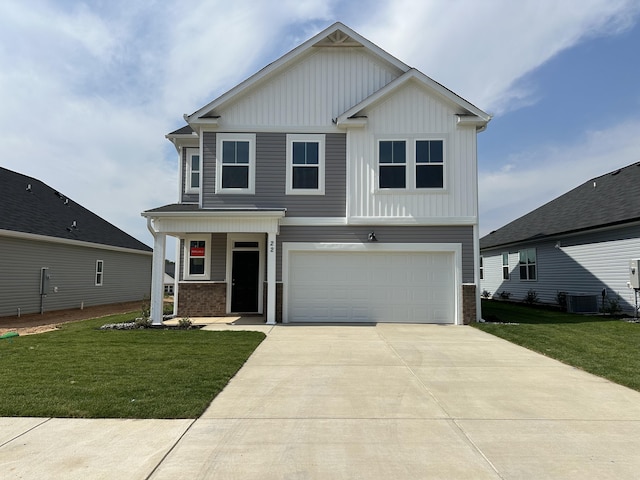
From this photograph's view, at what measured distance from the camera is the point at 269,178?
1302cm

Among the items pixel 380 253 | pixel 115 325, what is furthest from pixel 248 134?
pixel 115 325

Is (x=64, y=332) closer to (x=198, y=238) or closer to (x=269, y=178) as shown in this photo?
(x=198, y=238)

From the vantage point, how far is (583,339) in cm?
970

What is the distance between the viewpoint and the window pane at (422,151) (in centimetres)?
1273

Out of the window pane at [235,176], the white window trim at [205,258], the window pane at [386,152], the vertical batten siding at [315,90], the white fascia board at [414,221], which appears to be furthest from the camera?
the white window trim at [205,258]

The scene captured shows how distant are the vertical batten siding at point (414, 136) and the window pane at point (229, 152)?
3567 mm

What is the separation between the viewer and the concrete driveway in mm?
3527

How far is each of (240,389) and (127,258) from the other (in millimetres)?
18822

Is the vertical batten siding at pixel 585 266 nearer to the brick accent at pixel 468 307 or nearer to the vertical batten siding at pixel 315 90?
the brick accent at pixel 468 307

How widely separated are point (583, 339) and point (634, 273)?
524cm

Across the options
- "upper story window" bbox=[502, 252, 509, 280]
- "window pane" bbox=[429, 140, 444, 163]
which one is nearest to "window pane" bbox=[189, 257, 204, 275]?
"window pane" bbox=[429, 140, 444, 163]

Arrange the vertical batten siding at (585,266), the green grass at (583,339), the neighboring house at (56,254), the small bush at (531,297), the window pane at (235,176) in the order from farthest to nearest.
Result: 1. the small bush at (531,297)
2. the neighboring house at (56,254)
3. the vertical batten siding at (585,266)
4. the window pane at (235,176)
5. the green grass at (583,339)

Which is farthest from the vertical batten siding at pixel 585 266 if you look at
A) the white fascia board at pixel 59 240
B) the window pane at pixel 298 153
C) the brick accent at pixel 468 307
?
the white fascia board at pixel 59 240

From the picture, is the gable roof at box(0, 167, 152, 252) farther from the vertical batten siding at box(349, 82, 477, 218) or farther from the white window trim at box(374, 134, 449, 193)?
the white window trim at box(374, 134, 449, 193)
